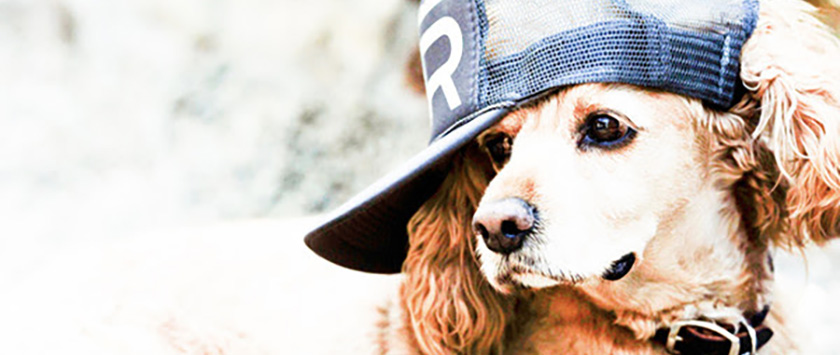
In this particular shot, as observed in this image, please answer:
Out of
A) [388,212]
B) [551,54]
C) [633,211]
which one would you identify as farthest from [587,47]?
[388,212]

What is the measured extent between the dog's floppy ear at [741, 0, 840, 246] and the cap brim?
0.37 metres

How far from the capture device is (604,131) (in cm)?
127

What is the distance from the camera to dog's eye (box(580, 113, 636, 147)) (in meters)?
1.26

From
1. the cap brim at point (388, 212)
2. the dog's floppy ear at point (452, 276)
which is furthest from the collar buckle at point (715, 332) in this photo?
the cap brim at point (388, 212)

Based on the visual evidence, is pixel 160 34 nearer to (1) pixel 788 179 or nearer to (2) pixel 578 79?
(2) pixel 578 79

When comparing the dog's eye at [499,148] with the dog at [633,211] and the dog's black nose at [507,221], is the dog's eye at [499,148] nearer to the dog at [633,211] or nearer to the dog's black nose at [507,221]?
the dog at [633,211]

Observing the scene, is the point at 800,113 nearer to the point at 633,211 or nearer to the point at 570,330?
the point at 633,211

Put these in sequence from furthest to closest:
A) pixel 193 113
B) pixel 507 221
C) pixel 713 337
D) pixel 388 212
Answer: pixel 193 113, pixel 388 212, pixel 713 337, pixel 507 221

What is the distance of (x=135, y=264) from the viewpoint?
1594 mm

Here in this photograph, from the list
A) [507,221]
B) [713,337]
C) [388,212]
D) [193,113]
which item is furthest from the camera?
[193,113]

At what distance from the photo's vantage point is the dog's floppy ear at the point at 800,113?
1.28 metres

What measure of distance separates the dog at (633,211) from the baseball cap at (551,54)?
3 cm

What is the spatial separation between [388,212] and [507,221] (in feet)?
1.03

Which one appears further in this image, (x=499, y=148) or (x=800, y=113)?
(x=499, y=148)
